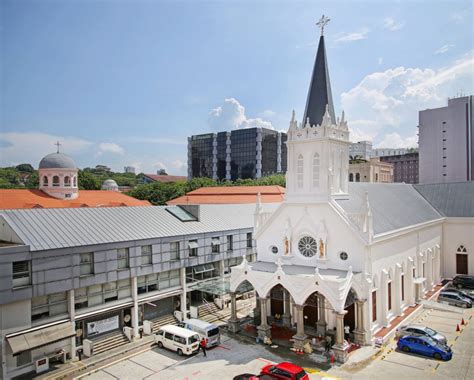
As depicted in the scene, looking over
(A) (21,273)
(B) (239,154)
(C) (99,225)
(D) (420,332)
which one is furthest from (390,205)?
(B) (239,154)

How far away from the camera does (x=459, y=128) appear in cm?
7619

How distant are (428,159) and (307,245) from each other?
6393cm


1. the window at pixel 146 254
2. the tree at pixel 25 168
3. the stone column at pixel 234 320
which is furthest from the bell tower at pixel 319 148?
the tree at pixel 25 168

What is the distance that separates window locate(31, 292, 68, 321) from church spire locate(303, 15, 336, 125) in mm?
24193

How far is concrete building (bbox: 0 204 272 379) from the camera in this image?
23.5 metres

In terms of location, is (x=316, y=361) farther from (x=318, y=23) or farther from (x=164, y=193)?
(x=164, y=193)

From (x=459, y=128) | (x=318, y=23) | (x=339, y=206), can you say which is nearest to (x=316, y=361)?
(x=339, y=206)

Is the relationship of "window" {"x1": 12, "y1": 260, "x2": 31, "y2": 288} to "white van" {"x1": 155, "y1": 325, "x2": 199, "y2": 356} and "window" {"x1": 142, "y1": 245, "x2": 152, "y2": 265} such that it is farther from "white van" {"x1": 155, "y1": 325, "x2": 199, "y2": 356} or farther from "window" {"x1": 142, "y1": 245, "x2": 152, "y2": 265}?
"white van" {"x1": 155, "y1": 325, "x2": 199, "y2": 356}

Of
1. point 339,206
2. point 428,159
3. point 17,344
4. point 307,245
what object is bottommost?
point 17,344

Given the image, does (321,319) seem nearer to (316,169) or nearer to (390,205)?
(316,169)

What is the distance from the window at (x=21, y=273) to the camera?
76.3 feet

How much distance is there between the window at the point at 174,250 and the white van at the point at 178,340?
22.7 ft

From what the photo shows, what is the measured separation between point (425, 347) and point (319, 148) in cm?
1649

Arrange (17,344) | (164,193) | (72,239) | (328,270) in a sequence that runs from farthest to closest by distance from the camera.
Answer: (164,193) < (328,270) < (72,239) < (17,344)
